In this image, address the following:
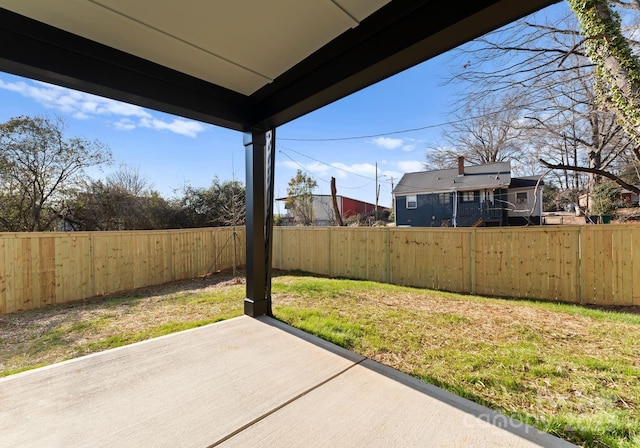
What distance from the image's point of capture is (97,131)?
699 cm

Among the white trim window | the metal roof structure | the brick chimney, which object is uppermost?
the brick chimney

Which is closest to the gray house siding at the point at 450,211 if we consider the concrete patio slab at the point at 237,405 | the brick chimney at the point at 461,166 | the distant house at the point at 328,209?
the brick chimney at the point at 461,166

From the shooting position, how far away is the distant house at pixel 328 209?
17156mm

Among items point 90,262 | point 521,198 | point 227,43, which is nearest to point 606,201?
point 521,198

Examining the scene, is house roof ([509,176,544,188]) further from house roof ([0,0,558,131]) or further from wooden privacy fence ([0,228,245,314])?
house roof ([0,0,558,131])

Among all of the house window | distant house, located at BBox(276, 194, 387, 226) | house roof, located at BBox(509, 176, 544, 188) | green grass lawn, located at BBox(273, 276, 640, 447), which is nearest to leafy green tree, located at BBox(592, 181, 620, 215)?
house roof, located at BBox(509, 176, 544, 188)

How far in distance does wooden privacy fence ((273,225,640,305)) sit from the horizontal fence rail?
0.02 meters

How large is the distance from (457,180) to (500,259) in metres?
10.5

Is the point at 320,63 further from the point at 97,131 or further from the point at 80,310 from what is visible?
the point at 97,131

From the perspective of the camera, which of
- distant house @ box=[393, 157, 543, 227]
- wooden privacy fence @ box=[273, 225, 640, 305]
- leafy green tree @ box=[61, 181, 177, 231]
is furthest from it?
distant house @ box=[393, 157, 543, 227]

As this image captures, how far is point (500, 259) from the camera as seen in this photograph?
5.25 metres

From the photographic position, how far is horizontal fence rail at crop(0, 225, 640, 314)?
14.4 ft

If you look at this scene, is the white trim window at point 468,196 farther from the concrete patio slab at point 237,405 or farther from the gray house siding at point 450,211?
the concrete patio slab at point 237,405

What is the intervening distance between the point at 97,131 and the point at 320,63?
25.1 ft
